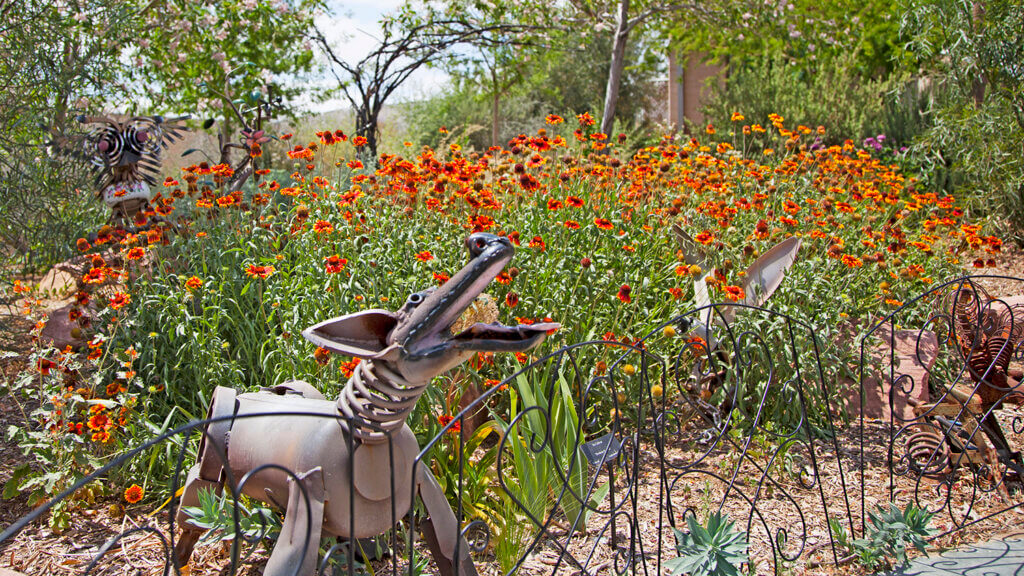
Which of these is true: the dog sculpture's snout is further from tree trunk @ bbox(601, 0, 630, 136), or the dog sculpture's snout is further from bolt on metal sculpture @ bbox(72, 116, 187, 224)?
tree trunk @ bbox(601, 0, 630, 136)

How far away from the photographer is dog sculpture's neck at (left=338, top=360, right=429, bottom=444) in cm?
169

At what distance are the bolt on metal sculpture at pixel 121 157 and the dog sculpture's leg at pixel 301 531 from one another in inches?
142

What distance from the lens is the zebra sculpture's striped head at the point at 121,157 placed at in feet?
15.4

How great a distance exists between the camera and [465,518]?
9.25 ft

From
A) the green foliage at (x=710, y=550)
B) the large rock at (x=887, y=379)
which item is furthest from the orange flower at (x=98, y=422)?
the large rock at (x=887, y=379)

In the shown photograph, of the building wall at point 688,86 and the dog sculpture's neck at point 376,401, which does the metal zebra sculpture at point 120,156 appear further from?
the building wall at point 688,86

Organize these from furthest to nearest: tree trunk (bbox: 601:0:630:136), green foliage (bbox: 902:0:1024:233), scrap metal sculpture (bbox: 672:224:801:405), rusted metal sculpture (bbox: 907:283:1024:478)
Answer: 1. tree trunk (bbox: 601:0:630:136)
2. green foliage (bbox: 902:0:1024:233)
3. scrap metal sculpture (bbox: 672:224:801:405)
4. rusted metal sculpture (bbox: 907:283:1024:478)

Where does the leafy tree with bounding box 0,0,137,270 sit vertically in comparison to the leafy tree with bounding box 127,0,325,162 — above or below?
below

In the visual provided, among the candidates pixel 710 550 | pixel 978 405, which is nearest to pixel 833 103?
pixel 978 405

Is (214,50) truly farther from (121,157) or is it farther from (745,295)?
(745,295)

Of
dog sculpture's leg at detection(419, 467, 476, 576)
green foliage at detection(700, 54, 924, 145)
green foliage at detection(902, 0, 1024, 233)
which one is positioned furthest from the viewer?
green foliage at detection(700, 54, 924, 145)

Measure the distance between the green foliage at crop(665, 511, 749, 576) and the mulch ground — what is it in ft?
0.32

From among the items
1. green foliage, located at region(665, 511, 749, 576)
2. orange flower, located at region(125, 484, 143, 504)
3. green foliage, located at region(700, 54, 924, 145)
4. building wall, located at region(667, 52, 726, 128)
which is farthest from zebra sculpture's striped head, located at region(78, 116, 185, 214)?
building wall, located at region(667, 52, 726, 128)

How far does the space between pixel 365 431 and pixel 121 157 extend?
3755 mm
